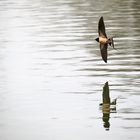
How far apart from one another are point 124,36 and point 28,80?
6860 millimetres

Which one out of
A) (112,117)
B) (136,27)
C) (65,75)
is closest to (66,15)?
(136,27)

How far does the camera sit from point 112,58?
16.2 meters

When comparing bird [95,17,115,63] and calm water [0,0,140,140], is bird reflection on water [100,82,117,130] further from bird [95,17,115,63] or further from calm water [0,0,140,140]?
bird [95,17,115,63]

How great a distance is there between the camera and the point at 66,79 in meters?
→ 13.6

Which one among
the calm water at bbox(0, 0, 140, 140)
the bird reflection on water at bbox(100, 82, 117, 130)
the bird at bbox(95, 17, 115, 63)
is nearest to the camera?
the calm water at bbox(0, 0, 140, 140)

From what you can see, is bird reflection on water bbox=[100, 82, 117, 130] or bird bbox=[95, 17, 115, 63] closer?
bird reflection on water bbox=[100, 82, 117, 130]

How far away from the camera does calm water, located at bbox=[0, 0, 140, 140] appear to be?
32.9 ft

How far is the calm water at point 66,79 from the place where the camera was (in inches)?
394

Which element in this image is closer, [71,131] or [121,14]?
[71,131]

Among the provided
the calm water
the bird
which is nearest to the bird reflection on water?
the calm water

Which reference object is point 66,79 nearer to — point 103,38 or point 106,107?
point 103,38

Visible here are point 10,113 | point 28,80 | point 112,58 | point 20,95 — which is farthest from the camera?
point 112,58

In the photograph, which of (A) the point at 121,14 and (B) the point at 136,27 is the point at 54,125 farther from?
(A) the point at 121,14

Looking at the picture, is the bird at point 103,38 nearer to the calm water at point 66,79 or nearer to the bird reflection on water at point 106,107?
the calm water at point 66,79
